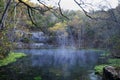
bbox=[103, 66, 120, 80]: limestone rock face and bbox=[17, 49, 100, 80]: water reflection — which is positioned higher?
bbox=[103, 66, 120, 80]: limestone rock face

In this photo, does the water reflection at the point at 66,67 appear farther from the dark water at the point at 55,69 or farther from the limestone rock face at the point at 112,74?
the limestone rock face at the point at 112,74

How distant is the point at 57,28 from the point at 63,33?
9.55 meters

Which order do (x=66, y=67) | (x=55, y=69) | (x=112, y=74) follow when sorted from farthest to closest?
1. (x=66, y=67)
2. (x=55, y=69)
3. (x=112, y=74)

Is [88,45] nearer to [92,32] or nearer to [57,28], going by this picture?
[92,32]

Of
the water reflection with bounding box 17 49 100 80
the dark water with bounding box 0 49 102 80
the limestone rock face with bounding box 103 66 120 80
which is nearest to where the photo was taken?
the limestone rock face with bounding box 103 66 120 80

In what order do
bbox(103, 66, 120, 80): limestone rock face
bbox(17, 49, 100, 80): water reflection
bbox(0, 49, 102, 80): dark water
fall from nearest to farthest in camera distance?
bbox(103, 66, 120, 80): limestone rock face, bbox(0, 49, 102, 80): dark water, bbox(17, 49, 100, 80): water reflection

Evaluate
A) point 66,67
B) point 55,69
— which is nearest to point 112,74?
point 55,69

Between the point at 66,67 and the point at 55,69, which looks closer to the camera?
the point at 55,69

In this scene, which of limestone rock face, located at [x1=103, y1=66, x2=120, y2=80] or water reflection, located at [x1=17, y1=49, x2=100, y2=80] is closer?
limestone rock face, located at [x1=103, y1=66, x2=120, y2=80]

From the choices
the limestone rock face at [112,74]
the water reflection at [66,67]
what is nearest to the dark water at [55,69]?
the water reflection at [66,67]

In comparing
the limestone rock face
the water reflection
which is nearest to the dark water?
the water reflection

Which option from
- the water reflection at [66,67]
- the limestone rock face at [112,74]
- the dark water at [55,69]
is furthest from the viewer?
the water reflection at [66,67]

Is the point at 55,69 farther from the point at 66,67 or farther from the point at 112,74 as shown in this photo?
the point at 112,74

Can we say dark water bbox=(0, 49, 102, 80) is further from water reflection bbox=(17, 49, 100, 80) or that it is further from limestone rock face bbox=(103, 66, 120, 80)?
limestone rock face bbox=(103, 66, 120, 80)
